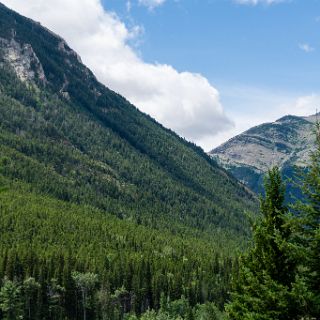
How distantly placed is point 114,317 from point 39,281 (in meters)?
25.7

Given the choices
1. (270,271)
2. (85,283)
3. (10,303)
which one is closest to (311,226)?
(270,271)

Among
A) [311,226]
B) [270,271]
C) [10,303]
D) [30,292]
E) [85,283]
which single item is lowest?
[10,303]

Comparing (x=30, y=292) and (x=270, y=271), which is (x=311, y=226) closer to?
(x=270, y=271)

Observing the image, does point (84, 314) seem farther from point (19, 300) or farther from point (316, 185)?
point (316, 185)

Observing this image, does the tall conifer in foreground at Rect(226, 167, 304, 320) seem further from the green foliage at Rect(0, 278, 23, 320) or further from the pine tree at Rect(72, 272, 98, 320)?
the pine tree at Rect(72, 272, 98, 320)

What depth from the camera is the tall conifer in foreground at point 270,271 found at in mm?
22516

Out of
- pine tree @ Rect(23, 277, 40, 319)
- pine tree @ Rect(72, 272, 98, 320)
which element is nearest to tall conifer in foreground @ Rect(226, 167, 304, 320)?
pine tree @ Rect(23, 277, 40, 319)

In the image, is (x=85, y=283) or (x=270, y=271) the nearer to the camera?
(x=270, y=271)

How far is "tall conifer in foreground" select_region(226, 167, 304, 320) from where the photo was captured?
22516 millimetres

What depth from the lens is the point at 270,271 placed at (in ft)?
85.2

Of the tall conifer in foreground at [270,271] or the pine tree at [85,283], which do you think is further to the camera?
the pine tree at [85,283]

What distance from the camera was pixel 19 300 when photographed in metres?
136

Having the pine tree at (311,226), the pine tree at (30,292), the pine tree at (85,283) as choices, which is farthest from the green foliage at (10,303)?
the pine tree at (311,226)

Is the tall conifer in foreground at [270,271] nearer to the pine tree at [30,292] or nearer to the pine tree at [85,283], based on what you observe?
the pine tree at [30,292]
